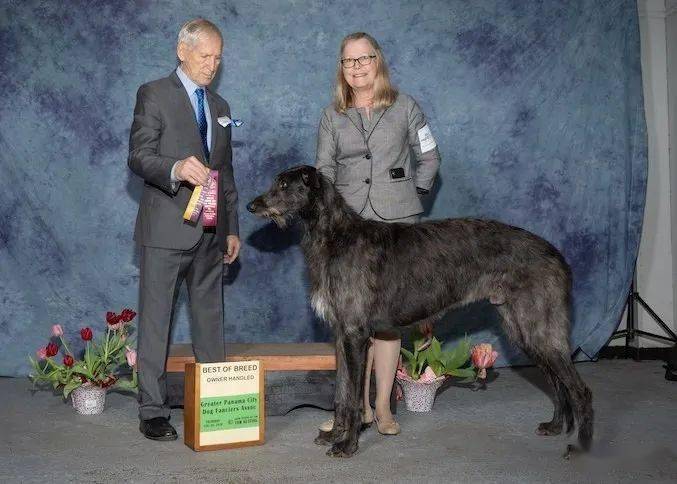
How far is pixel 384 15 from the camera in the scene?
16.8ft

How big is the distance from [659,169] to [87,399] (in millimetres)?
4165

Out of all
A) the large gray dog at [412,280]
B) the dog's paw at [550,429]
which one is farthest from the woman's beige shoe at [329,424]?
the dog's paw at [550,429]

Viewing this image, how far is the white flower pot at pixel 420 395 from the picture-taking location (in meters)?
4.35

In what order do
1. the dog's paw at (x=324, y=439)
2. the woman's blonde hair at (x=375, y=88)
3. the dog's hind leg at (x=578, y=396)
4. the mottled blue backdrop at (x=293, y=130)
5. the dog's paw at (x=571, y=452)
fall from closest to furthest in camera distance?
the dog's paw at (x=571, y=452), the dog's hind leg at (x=578, y=396), the dog's paw at (x=324, y=439), the woman's blonde hair at (x=375, y=88), the mottled blue backdrop at (x=293, y=130)

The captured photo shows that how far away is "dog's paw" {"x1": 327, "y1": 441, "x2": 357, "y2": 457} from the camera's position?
3.45 metres

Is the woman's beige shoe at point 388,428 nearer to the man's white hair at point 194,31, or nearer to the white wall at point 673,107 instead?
the man's white hair at point 194,31

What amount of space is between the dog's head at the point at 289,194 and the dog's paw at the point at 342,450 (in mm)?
1029

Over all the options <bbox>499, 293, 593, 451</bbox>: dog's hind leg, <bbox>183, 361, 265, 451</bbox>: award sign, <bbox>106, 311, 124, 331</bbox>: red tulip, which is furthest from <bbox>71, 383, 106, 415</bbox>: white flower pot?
<bbox>499, 293, 593, 451</bbox>: dog's hind leg

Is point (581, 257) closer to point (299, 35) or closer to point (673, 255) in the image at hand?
point (673, 255)

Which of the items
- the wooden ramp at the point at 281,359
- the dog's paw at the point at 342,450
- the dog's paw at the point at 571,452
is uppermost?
the wooden ramp at the point at 281,359

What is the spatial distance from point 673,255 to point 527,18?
79.4 inches

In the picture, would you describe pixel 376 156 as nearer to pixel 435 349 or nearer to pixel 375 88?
pixel 375 88

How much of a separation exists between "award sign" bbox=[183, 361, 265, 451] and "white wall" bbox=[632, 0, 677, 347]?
10.6ft

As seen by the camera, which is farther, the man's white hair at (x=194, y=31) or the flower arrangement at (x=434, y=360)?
the flower arrangement at (x=434, y=360)
